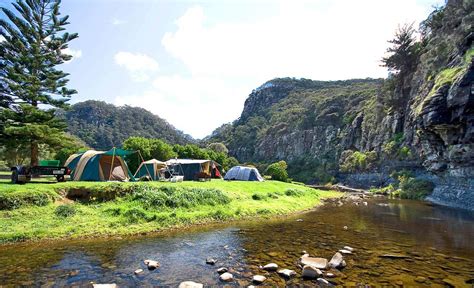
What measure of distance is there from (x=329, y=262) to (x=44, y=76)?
37.2 meters

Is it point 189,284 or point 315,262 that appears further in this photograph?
point 315,262

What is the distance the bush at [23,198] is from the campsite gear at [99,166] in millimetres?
7560

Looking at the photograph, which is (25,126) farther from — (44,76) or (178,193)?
(178,193)

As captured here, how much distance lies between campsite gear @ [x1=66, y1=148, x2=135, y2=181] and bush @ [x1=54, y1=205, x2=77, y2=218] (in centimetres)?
885

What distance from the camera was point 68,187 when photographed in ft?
67.5

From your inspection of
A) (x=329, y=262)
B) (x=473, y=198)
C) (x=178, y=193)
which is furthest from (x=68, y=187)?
(x=473, y=198)

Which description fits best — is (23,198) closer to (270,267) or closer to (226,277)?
(226,277)

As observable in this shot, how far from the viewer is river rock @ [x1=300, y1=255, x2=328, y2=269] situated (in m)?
11.6

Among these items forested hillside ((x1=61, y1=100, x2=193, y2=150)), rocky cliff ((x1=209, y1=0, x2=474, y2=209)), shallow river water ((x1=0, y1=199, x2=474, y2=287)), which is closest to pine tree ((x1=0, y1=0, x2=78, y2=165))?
shallow river water ((x1=0, y1=199, x2=474, y2=287))

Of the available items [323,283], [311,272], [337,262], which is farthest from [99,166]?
[323,283]

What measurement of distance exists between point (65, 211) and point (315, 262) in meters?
15.4

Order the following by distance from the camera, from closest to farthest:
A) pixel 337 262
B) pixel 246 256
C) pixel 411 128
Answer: pixel 337 262 < pixel 246 256 < pixel 411 128

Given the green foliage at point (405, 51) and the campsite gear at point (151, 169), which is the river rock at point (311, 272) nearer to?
the campsite gear at point (151, 169)

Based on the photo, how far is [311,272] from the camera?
419 inches
